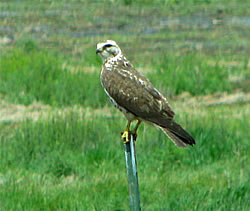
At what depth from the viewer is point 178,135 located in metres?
5.64

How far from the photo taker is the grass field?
6844mm

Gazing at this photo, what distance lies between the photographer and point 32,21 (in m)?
29.3

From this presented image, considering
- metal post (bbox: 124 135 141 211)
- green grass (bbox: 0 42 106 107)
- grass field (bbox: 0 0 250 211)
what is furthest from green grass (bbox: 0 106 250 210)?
green grass (bbox: 0 42 106 107)

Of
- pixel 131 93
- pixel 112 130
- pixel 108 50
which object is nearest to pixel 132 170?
pixel 131 93

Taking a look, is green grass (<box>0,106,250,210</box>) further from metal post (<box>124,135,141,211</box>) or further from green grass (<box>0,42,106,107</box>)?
green grass (<box>0,42,106,107</box>)

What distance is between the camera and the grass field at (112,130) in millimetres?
6844

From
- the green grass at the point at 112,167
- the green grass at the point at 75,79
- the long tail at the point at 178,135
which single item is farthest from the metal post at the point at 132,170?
the green grass at the point at 75,79

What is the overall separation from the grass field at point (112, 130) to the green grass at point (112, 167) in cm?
1

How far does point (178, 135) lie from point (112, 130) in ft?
13.0

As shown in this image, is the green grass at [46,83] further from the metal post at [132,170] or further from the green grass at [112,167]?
the metal post at [132,170]

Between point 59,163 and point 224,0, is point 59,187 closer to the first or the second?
point 59,163

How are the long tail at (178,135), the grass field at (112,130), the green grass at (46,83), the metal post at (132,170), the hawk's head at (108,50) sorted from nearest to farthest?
the metal post at (132,170), the long tail at (178,135), the hawk's head at (108,50), the grass field at (112,130), the green grass at (46,83)

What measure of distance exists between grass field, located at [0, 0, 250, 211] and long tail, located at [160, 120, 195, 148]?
821mm

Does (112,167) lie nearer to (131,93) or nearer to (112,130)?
(112,130)
